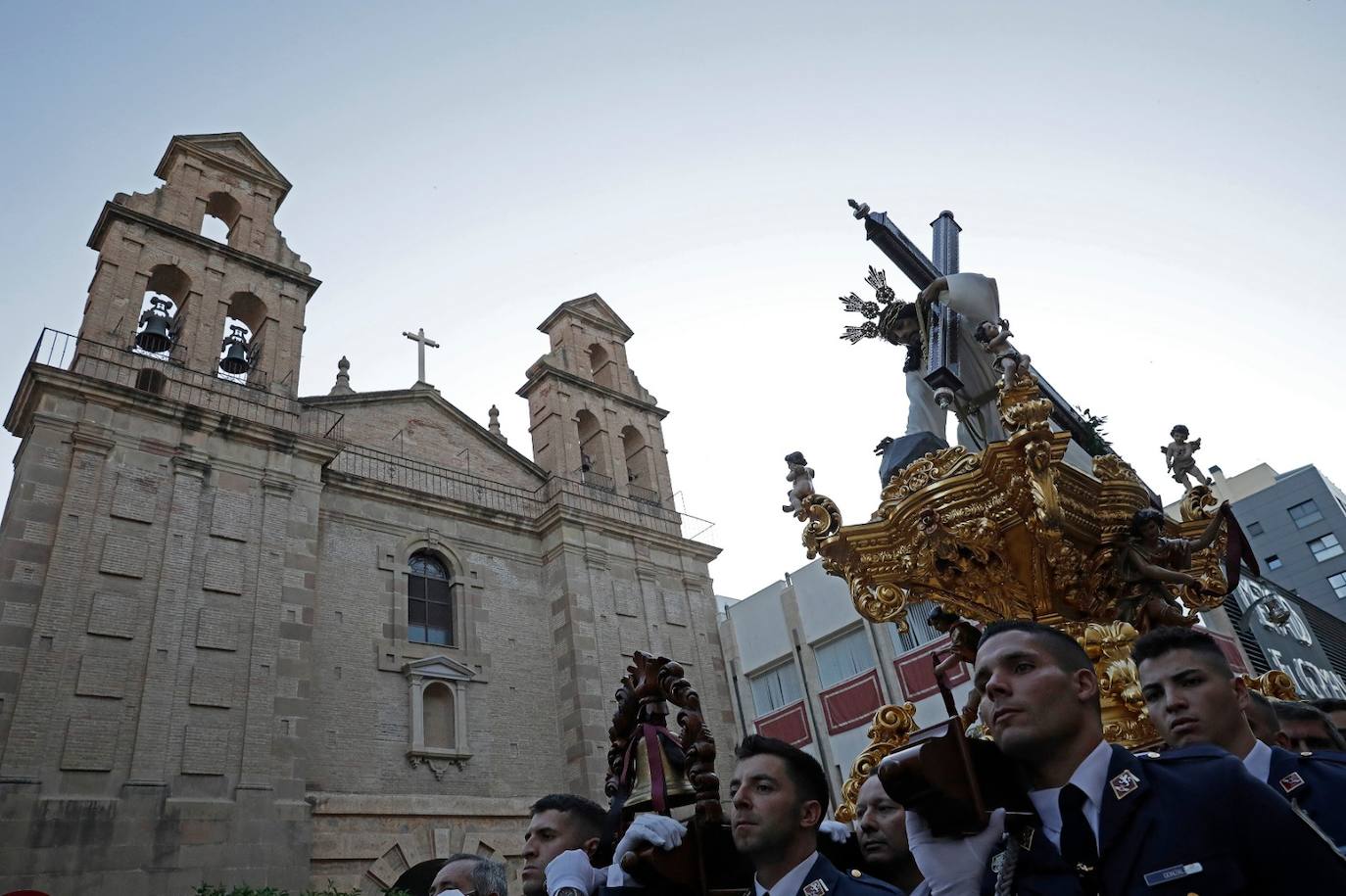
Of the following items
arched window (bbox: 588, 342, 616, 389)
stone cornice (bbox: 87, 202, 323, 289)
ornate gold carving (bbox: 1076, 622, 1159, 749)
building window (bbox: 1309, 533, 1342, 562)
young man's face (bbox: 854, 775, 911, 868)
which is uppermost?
arched window (bbox: 588, 342, 616, 389)

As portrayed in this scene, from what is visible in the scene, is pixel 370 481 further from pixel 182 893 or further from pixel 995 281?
pixel 995 281

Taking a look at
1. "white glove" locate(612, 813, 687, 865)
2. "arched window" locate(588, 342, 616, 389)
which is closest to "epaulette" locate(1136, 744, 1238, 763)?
"white glove" locate(612, 813, 687, 865)

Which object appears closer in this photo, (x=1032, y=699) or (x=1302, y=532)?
(x=1032, y=699)

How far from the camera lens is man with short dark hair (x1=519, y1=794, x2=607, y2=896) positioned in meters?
4.31

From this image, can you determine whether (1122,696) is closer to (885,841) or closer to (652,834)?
(885,841)

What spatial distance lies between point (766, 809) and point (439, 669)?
15.9 m

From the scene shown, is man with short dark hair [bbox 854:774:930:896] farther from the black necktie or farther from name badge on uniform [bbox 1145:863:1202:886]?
name badge on uniform [bbox 1145:863:1202:886]

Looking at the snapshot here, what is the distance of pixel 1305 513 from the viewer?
4650 centimetres

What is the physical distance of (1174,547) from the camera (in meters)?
5.73

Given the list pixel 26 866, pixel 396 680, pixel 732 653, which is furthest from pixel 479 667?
pixel 732 653

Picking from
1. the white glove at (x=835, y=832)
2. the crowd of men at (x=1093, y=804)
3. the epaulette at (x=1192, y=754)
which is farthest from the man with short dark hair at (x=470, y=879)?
the epaulette at (x=1192, y=754)

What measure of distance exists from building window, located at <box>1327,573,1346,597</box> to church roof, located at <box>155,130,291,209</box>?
5006 cm

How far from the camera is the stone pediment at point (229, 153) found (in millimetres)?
20578

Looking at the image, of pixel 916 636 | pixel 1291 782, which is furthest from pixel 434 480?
pixel 1291 782
